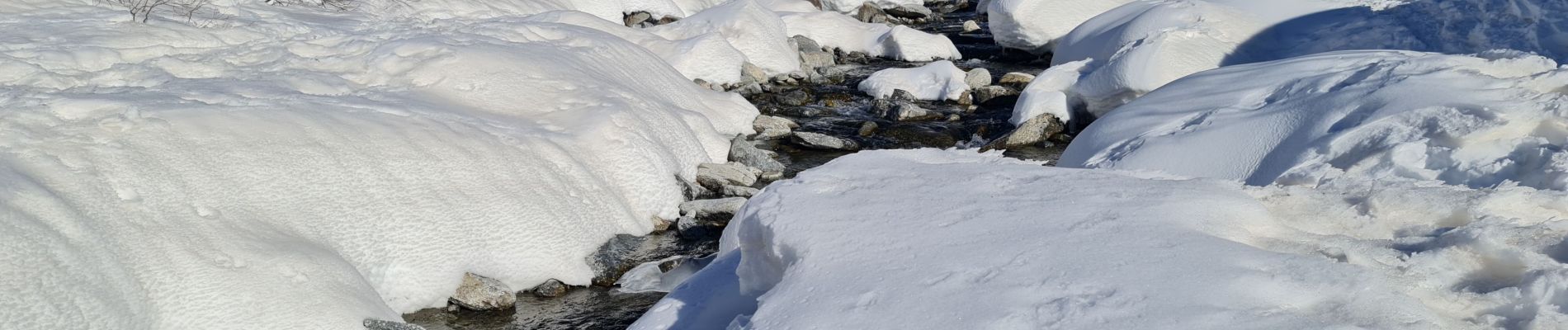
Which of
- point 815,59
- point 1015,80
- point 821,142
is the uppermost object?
point 821,142

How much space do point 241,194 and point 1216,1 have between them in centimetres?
1027

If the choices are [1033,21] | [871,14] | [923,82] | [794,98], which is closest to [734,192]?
[794,98]

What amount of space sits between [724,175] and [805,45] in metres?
6.28

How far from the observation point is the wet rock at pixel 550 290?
22.7 feet

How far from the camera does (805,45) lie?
15.2 metres

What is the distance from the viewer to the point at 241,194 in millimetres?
5941

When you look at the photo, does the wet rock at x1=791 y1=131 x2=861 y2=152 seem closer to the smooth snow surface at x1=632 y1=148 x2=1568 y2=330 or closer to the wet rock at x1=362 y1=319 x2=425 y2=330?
Result: the wet rock at x1=362 y1=319 x2=425 y2=330

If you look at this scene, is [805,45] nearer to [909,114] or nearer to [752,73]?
[752,73]

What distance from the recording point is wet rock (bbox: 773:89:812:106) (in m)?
12.6

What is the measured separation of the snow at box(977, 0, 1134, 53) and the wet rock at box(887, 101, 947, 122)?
389 centimetres

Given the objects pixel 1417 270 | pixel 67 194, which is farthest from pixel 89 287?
pixel 1417 270

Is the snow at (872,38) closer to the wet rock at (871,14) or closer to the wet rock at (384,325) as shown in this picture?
the wet rock at (871,14)

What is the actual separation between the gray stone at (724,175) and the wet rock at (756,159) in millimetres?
112

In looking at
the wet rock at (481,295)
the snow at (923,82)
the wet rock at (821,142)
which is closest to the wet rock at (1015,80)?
the snow at (923,82)
